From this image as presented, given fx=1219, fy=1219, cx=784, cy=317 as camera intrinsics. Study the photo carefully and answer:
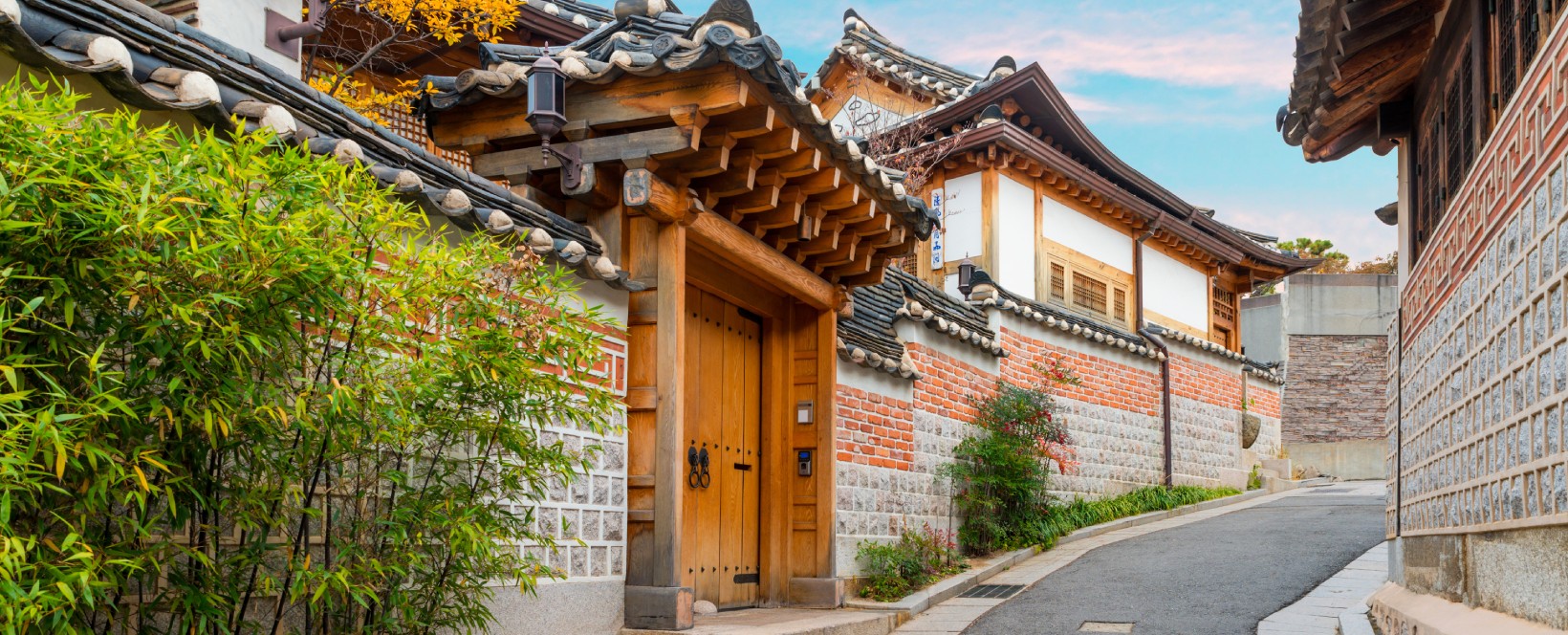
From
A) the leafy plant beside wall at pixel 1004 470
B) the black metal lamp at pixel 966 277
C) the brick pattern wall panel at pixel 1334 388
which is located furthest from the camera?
the brick pattern wall panel at pixel 1334 388

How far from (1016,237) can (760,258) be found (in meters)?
8.98

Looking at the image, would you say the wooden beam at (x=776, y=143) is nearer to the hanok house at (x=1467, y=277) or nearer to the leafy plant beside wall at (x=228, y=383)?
the leafy plant beside wall at (x=228, y=383)

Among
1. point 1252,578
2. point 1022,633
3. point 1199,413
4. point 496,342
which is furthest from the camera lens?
point 1199,413

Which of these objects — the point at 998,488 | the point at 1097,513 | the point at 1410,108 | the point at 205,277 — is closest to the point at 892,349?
the point at 998,488

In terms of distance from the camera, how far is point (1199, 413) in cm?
1941

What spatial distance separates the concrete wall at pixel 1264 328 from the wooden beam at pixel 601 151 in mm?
25795

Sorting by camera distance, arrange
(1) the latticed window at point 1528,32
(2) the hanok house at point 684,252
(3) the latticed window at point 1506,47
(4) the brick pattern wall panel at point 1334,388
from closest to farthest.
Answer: (1) the latticed window at point 1528,32
(2) the hanok house at point 684,252
(3) the latticed window at point 1506,47
(4) the brick pattern wall panel at point 1334,388

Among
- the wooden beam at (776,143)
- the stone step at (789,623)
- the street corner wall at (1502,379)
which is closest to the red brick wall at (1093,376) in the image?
the stone step at (789,623)

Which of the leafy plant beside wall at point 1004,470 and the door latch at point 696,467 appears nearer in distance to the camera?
the door latch at point 696,467

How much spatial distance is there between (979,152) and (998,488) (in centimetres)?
525

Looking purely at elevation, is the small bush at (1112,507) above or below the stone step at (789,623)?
above

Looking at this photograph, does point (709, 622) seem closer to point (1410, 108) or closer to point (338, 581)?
point (338, 581)

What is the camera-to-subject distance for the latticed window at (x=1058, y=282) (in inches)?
674

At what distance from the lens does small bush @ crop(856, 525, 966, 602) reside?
9953 mm
